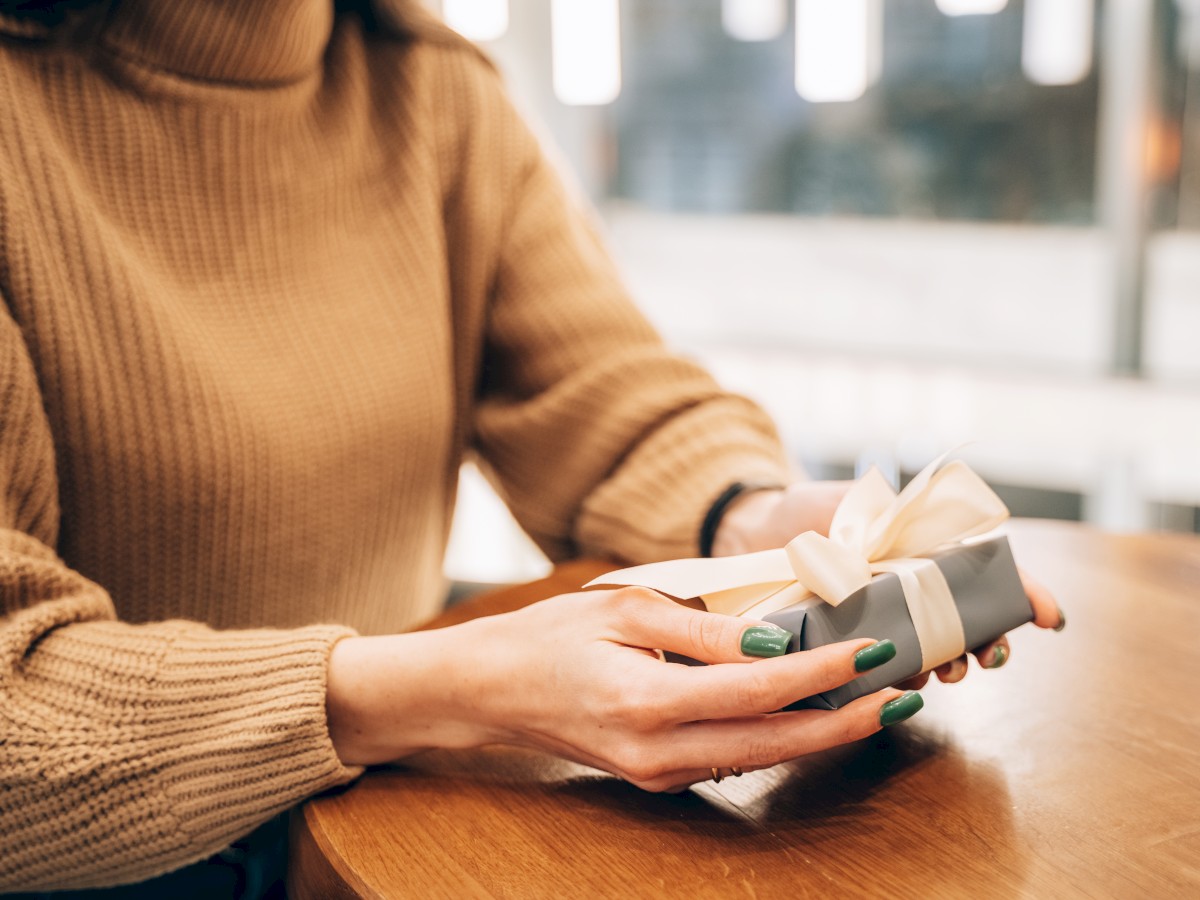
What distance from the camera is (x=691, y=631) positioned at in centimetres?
57

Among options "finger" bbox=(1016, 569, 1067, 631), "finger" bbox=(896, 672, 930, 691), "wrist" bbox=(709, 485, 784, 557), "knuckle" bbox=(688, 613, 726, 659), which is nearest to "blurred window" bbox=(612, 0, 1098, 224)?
"wrist" bbox=(709, 485, 784, 557)

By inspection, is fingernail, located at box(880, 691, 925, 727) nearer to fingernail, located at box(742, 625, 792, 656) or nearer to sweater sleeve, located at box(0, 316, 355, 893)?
fingernail, located at box(742, 625, 792, 656)

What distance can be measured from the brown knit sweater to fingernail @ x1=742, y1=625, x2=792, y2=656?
0.25 m

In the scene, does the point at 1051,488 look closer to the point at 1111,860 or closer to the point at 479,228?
the point at 479,228

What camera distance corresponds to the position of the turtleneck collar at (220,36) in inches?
33.9

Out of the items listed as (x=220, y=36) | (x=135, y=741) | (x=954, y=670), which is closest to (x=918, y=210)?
(x=220, y=36)

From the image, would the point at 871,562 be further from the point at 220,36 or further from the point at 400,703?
the point at 220,36

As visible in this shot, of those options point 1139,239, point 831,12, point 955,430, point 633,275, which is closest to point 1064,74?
point 1139,239

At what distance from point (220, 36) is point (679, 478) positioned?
0.53 m

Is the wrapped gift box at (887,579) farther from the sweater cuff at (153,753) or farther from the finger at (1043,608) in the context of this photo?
the sweater cuff at (153,753)

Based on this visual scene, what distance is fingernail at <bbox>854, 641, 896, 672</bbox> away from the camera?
0.55 m

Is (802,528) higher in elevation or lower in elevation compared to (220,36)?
lower

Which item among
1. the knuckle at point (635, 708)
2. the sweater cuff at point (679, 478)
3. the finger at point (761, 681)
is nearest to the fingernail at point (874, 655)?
the finger at point (761, 681)

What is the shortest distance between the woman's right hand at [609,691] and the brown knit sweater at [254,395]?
0.14 feet
